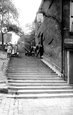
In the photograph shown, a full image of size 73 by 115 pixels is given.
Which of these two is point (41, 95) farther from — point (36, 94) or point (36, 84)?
point (36, 84)

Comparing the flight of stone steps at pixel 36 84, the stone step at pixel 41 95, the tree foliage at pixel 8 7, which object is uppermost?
the tree foliage at pixel 8 7

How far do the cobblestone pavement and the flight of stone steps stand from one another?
1.81ft

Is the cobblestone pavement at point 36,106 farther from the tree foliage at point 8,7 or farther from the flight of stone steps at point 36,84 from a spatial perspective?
the tree foliage at point 8,7

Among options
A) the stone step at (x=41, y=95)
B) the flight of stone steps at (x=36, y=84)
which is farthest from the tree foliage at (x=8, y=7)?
the stone step at (x=41, y=95)

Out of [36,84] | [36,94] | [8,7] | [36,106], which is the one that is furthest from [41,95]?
[8,7]

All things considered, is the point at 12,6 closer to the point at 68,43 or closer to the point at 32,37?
the point at 32,37

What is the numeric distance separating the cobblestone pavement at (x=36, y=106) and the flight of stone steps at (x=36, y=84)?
1.81ft

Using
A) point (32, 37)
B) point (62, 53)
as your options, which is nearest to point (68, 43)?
point (62, 53)

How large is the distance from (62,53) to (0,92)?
452cm

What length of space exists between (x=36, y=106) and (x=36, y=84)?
111 inches

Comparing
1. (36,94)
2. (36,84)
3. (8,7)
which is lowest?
(36,94)

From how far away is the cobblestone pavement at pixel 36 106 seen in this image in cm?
695

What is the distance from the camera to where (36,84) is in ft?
34.3

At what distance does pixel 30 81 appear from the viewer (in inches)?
428
